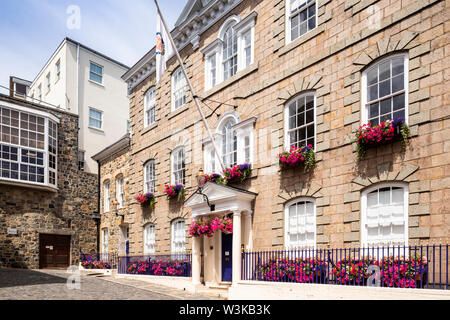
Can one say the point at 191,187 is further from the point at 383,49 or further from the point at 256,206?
the point at 383,49

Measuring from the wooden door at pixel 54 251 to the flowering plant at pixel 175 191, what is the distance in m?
11.0

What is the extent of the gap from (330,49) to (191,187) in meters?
7.82

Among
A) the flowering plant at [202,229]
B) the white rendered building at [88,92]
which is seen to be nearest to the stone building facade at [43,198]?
the white rendered building at [88,92]

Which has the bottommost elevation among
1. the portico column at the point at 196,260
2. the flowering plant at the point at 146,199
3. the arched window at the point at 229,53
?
the portico column at the point at 196,260

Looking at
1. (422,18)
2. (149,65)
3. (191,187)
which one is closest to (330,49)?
(422,18)

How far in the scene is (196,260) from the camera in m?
15.1

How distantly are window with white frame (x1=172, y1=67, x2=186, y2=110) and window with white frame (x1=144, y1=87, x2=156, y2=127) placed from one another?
190 cm

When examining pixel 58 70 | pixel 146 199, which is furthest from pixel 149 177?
pixel 58 70

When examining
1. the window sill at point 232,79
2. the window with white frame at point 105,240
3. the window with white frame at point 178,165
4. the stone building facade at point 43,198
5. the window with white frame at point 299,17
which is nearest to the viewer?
the window with white frame at point 299,17

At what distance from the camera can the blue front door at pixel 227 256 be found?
1477 cm

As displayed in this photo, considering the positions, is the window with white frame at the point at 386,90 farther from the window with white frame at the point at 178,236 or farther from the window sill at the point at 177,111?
the window with white frame at the point at 178,236

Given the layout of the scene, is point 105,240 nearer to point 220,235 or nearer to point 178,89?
point 178,89

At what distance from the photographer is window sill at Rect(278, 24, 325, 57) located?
1235cm

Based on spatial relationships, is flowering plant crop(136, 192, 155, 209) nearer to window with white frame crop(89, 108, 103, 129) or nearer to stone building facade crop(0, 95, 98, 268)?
stone building facade crop(0, 95, 98, 268)
